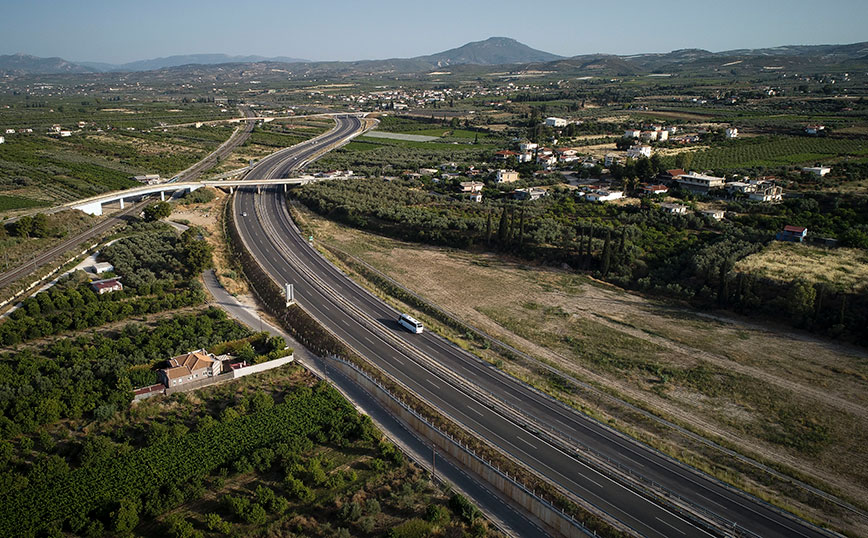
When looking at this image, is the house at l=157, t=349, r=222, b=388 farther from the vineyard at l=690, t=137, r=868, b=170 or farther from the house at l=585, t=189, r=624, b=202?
the vineyard at l=690, t=137, r=868, b=170

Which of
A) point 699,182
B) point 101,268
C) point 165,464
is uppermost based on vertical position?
point 699,182

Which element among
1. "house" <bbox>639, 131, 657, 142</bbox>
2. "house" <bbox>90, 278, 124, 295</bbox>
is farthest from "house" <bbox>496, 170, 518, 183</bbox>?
"house" <bbox>90, 278, 124, 295</bbox>

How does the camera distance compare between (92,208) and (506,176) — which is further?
(506,176)

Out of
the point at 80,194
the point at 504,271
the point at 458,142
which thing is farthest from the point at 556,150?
the point at 80,194

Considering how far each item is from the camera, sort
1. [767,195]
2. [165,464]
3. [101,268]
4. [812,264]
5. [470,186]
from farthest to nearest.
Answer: [470,186] → [767,195] → [101,268] → [812,264] → [165,464]

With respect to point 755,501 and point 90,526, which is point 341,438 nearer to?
point 90,526

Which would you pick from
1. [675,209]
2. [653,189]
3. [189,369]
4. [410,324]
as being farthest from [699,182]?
[189,369]

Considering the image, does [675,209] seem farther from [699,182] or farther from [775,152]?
[775,152]

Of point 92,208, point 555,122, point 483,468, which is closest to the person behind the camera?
point 483,468
